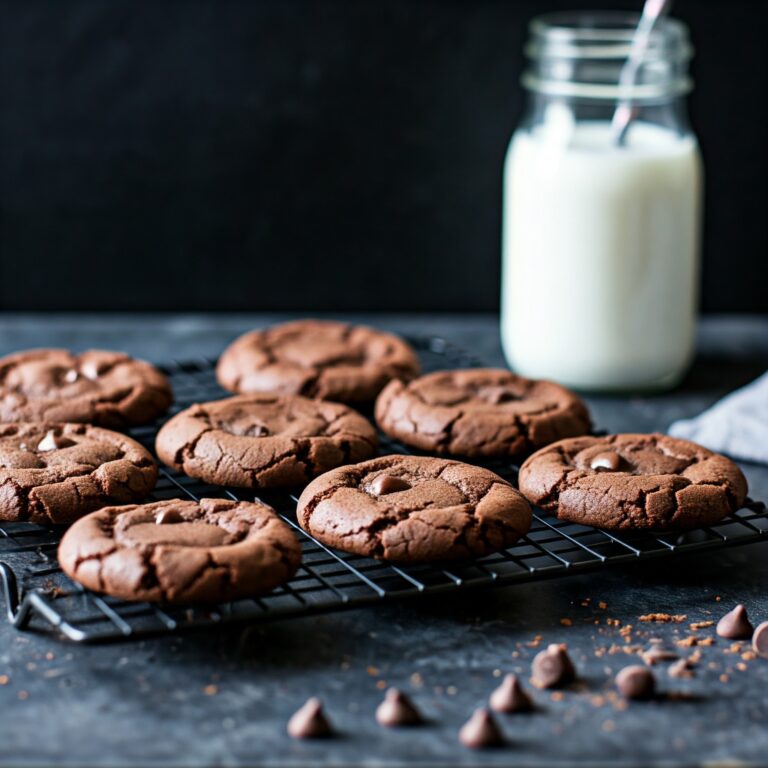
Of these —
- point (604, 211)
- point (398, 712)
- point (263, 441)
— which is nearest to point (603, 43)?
point (604, 211)

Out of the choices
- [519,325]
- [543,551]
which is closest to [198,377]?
[519,325]

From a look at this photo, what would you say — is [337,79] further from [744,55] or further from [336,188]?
[744,55]

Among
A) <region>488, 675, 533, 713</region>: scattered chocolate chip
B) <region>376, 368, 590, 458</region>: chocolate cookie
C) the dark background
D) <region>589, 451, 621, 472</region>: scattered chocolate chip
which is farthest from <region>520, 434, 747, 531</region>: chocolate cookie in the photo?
the dark background

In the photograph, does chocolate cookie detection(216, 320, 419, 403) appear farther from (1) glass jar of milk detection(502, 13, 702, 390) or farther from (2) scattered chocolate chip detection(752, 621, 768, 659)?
(2) scattered chocolate chip detection(752, 621, 768, 659)

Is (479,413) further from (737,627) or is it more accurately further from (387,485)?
(737,627)

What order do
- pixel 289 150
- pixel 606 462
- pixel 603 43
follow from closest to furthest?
pixel 606 462 → pixel 603 43 → pixel 289 150

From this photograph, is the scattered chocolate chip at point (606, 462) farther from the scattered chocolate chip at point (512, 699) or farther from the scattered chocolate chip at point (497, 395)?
Answer: the scattered chocolate chip at point (512, 699)
